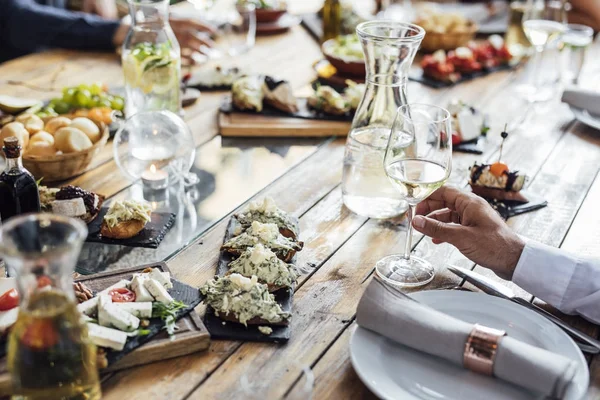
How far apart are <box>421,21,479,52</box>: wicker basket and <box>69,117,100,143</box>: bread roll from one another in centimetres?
157

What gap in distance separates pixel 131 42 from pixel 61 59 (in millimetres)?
752

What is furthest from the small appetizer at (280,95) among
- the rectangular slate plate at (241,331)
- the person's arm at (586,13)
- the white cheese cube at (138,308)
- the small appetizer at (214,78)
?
the person's arm at (586,13)

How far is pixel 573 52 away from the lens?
2.71 meters

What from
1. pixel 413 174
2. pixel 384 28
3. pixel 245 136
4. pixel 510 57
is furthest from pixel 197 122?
pixel 510 57

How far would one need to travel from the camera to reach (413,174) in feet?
4.72

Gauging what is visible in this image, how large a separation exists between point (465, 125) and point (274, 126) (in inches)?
23.2

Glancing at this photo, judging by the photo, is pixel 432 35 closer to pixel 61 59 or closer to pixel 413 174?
pixel 61 59

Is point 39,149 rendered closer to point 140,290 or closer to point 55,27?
point 140,290

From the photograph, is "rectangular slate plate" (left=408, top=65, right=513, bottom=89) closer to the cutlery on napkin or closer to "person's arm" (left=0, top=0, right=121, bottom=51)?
"person's arm" (left=0, top=0, right=121, bottom=51)

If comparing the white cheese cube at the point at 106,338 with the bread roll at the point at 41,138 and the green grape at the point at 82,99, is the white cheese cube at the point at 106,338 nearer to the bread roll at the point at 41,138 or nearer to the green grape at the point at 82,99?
the bread roll at the point at 41,138

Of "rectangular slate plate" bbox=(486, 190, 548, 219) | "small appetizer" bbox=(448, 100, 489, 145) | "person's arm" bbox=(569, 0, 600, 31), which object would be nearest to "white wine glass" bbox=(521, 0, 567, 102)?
"small appetizer" bbox=(448, 100, 489, 145)

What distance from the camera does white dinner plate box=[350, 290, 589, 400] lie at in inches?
43.3

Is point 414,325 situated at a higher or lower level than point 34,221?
lower

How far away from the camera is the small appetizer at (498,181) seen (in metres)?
1.81
